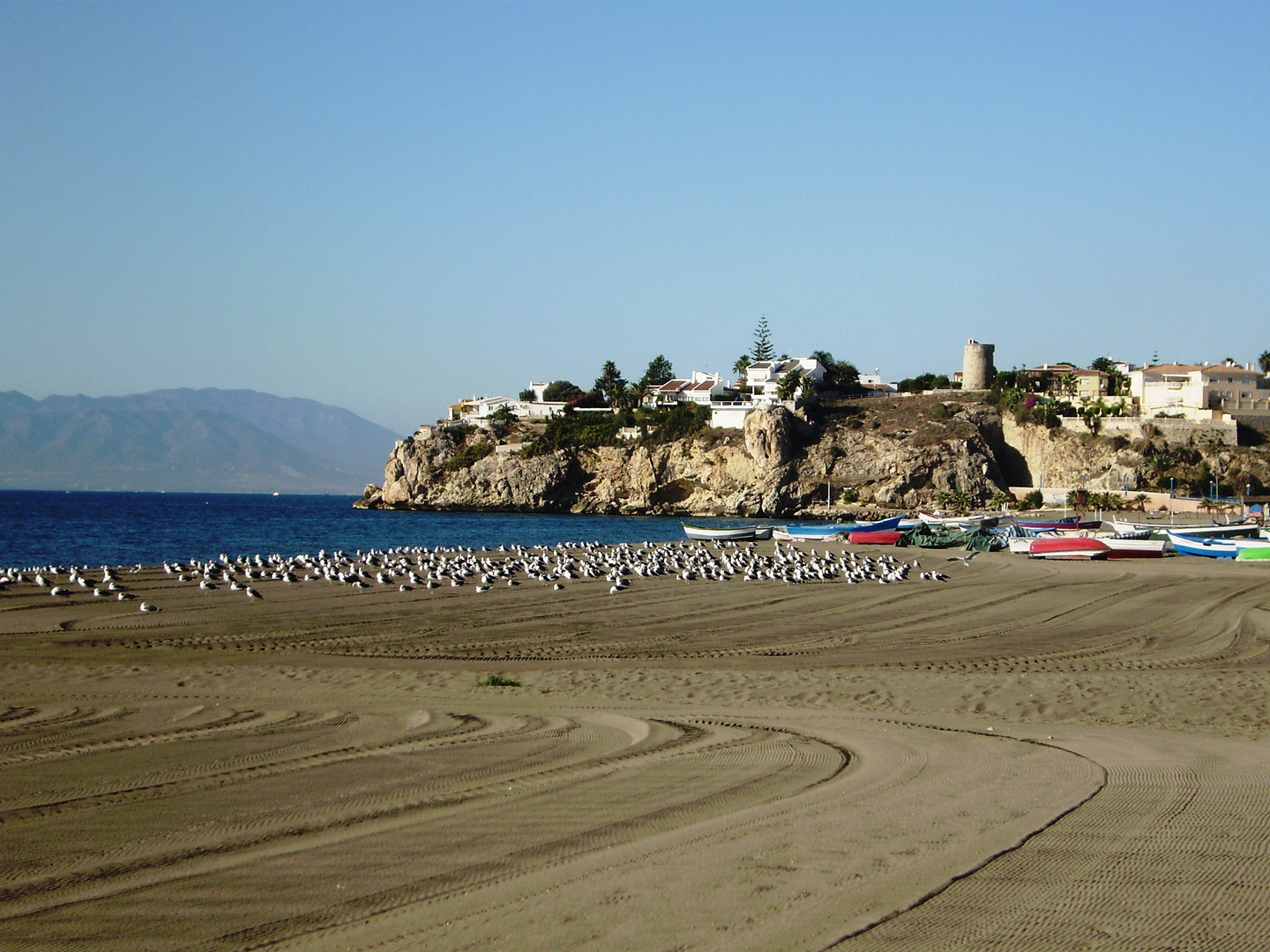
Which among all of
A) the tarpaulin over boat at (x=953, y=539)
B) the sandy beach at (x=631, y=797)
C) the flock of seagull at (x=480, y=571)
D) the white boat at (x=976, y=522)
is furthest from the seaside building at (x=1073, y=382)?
the sandy beach at (x=631, y=797)

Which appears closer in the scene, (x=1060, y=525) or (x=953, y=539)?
(x=953, y=539)

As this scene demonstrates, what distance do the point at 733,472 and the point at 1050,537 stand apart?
4837 centimetres

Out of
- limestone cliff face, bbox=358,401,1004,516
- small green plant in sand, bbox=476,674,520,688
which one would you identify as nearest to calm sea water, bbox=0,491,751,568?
limestone cliff face, bbox=358,401,1004,516

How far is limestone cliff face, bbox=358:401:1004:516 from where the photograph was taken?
82.5 metres

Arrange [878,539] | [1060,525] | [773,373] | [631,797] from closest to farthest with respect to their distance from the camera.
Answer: [631,797] < [878,539] < [1060,525] < [773,373]

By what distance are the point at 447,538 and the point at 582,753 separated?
157 ft

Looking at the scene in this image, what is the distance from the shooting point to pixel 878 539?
48312 mm

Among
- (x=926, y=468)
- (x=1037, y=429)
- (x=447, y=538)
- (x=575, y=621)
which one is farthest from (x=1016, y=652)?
(x=1037, y=429)

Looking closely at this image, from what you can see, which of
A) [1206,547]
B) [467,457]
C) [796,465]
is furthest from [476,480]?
[1206,547]

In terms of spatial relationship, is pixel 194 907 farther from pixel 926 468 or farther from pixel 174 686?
pixel 926 468

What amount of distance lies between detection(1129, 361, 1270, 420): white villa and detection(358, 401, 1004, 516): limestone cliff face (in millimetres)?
14449

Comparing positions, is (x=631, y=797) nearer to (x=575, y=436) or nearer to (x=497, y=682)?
(x=497, y=682)

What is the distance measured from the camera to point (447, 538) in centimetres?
5531

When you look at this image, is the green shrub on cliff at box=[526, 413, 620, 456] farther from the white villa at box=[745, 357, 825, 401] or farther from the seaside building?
the seaside building
